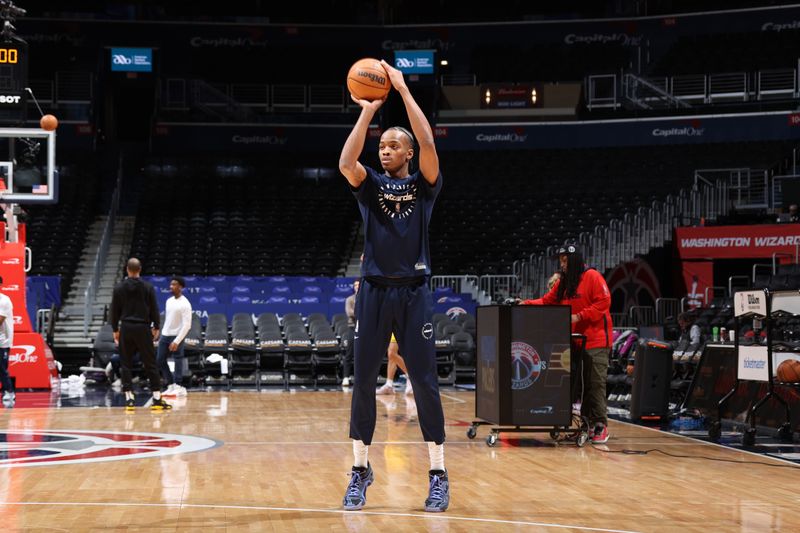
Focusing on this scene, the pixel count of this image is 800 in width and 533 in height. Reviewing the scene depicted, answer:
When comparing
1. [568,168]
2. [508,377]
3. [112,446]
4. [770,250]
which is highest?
[568,168]

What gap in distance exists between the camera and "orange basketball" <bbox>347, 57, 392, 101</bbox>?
17.8 ft

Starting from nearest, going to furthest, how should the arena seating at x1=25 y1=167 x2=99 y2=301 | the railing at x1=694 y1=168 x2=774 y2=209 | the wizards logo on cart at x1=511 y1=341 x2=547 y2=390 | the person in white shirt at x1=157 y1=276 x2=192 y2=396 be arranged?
1. the wizards logo on cart at x1=511 y1=341 x2=547 y2=390
2. the person in white shirt at x1=157 y1=276 x2=192 y2=396
3. the arena seating at x1=25 y1=167 x2=99 y2=301
4. the railing at x1=694 y1=168 x2=774 y2=209

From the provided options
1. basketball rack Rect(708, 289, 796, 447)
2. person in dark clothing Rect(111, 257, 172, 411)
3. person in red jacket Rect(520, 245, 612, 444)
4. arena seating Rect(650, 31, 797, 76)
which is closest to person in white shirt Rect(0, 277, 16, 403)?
person in dark clothing Rect(111, 257, 172, 411)

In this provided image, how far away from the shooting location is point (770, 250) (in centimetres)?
2292

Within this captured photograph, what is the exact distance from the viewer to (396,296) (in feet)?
18.2

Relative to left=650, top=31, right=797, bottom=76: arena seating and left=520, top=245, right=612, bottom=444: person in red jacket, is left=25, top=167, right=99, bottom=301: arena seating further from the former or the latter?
left=650, top=31, right=797, bottom=76: arena seating

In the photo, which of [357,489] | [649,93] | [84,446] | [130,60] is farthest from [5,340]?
[649,93]

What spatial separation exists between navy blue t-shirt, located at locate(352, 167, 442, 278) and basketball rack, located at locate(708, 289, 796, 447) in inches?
175

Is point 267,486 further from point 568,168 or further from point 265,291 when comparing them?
point 568,168

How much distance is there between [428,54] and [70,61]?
38.6ft

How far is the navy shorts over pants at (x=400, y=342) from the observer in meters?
5.54

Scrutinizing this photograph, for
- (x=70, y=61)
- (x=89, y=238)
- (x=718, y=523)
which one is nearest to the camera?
(x=718, y=523)

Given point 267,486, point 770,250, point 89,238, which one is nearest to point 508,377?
point 267,486

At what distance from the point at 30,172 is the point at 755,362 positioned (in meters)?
11.6
